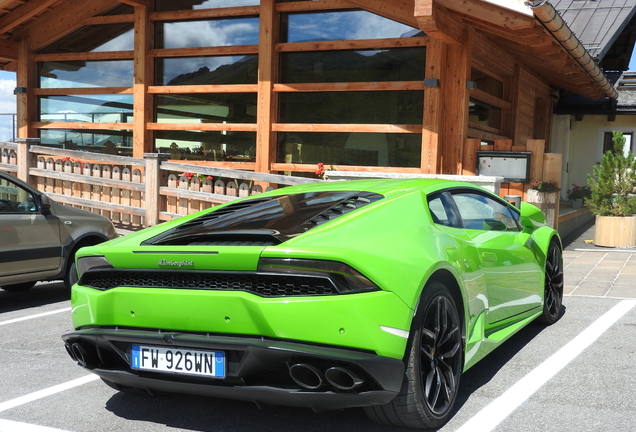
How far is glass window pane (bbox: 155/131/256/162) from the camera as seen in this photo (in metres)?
12.4

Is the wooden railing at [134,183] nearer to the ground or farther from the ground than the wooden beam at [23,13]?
nearer to the ground

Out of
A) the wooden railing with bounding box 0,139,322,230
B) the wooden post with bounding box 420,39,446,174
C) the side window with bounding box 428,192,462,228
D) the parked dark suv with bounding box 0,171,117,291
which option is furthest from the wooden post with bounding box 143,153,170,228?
the side window with bounding box 428,192,462,228

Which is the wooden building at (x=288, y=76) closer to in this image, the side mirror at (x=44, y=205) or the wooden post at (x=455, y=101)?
the wooden post at (x=455, y=101)

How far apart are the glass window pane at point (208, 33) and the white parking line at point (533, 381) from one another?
8424 millimetres

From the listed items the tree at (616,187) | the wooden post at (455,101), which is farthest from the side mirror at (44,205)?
the tree at (616,187)

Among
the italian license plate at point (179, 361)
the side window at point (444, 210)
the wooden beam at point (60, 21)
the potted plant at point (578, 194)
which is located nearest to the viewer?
the italian license plate at point (179, 361)

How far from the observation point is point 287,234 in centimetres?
337

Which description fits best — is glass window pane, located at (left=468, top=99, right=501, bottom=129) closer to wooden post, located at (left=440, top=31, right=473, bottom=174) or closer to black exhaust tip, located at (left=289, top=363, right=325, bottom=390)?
wooden post, located at (left=440, top=31, right=473, bottom=174)

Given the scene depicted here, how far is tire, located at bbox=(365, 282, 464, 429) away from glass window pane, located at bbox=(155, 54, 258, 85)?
9401 mm

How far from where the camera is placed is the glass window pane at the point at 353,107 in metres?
11.1

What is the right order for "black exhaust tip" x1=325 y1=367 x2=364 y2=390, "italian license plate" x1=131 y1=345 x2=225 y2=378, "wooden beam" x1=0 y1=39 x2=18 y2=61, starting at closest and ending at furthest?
"black exhaust tip" x1=325 y1=367 x2=364 y2=390 < "italian license plate" x1=131 y1=345 x2=225 y2=378 < "wooden beam" x1=0 y1=39 x2=18 y2=61

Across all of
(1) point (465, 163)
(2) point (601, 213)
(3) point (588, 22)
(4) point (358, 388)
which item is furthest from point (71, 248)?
(3) point (588, 22)

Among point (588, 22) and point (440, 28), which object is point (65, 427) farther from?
point (588, 22)

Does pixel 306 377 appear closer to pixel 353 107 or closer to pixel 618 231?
pixel 353 107
